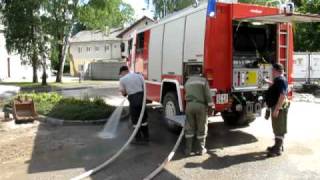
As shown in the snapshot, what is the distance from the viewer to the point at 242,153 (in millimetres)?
8789

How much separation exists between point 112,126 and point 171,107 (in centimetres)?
218

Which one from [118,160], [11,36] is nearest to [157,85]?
[118,160]

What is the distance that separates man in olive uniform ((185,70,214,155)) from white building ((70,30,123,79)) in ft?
136

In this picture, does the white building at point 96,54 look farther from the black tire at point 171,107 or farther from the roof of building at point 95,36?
the black tire at point 171,107

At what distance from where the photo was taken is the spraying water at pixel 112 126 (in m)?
11.2

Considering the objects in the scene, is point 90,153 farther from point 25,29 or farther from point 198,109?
point 25,29

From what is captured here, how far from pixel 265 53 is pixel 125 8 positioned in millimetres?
39029

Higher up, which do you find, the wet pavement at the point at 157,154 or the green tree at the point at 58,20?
the green tree at the point at 58,20

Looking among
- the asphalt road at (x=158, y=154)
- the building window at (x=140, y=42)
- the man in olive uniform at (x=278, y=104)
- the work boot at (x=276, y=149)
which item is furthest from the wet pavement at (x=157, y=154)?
the building window at (x=140, y=42)

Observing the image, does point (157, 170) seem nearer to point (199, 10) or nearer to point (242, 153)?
point (242, 153)

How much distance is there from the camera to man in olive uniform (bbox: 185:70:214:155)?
880 cm

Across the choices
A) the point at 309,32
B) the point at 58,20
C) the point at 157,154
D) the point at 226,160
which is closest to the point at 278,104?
the point at 226,160

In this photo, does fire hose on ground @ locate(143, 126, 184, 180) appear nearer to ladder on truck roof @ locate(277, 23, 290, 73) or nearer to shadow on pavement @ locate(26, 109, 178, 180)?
A: shadow on pavement @ locate(26, 109, 178, 180)

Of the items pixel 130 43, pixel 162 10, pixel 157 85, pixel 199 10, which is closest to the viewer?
pixel 199 10
